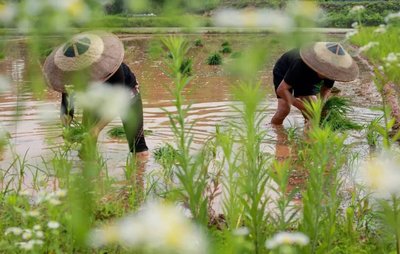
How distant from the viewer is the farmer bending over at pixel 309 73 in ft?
16.6

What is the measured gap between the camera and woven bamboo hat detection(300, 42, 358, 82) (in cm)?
503

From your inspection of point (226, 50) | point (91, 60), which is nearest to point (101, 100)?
point (91, 60)

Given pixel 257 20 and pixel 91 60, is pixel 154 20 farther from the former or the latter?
pixel 91 60

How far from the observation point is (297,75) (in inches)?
215

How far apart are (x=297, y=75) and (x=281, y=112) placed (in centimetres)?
60

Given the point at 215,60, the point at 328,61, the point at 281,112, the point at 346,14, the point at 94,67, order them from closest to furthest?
the point at 94,67, the point at 346,14, the point at 328,61, the point at 281,112, the point at 215,60

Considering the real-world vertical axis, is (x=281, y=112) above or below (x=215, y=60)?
above

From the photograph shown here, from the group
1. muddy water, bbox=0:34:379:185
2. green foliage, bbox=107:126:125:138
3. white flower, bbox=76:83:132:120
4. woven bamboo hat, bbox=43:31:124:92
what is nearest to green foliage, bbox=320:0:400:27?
muddy water, bbox=0:34:379:185

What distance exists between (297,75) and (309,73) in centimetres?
10

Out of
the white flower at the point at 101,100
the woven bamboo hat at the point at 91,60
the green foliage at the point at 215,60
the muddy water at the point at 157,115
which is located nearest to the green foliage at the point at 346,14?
the muddy water at the point at 157,115

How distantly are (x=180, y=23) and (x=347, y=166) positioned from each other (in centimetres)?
328

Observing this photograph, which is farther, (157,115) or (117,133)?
(157,115)

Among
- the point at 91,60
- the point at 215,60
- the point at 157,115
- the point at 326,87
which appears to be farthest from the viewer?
the point at 215,60

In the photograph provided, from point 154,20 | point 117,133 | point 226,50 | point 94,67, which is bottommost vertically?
point 226,50
